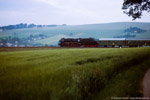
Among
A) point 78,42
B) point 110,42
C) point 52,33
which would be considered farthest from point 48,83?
point 110,42

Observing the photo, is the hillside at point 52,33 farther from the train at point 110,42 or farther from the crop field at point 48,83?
the train at point 110,42

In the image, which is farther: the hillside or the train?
the train

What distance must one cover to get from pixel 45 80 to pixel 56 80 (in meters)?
0.57

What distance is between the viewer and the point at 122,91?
7551 millimetres

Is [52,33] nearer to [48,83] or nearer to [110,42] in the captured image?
[48,83]

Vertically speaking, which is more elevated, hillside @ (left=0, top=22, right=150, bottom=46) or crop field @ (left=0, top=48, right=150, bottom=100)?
hillside @ (left=0, top=22, right=150, bottom=46)

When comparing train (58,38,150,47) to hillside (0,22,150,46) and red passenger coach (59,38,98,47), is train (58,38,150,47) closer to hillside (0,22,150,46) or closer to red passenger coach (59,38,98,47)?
red passenger coach (59,38,98,47)

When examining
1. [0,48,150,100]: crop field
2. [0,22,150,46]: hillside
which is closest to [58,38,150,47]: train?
[0,22,150,46]: hillside

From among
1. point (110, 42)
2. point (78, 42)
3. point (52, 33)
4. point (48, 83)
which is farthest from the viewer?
point (78, 42)

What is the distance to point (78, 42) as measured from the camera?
122ft

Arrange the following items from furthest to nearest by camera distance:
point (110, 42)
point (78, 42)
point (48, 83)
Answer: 1. point (78, 42)
2. point (110, 42)
3. point (48, 83)

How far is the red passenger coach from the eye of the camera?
35.8 meters

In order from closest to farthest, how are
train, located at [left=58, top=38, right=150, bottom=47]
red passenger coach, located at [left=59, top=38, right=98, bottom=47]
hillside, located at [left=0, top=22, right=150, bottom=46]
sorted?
hillside, located at [left=0, top=22, right=150, bottom=46]
train, located at [left=58, top=38, right=150, bottom=47]
red passenger coach, located at [left=59, top=38, right=98, bottom=47]

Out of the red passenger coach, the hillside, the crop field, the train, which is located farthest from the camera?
the red passenger coach
